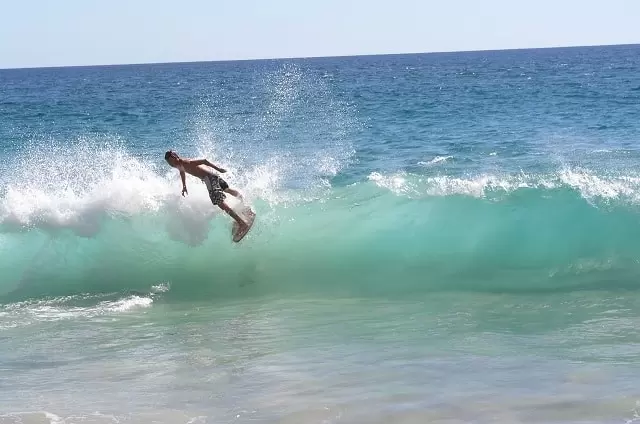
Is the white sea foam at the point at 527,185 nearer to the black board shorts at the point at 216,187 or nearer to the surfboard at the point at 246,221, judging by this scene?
the surfboard at the point at 246,221

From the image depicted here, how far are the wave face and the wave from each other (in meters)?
0.02

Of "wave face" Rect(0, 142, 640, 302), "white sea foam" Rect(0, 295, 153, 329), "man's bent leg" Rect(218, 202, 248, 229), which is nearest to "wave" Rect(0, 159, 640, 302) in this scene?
"wave face" Rect(0, 142, 640, 302)

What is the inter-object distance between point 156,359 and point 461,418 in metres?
3.78

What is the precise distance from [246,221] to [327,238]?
6.54 ft

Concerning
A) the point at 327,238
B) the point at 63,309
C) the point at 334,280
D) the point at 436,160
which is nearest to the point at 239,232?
the point at 334,280

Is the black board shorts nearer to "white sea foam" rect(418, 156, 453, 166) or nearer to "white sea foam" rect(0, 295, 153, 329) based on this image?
"white sea foam" rect(0, 295, 153, 329)

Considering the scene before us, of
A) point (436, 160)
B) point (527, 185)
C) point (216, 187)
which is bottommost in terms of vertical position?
point (216, 187)

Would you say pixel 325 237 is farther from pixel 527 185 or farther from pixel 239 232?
pixel 527 185

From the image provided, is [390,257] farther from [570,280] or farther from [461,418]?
[461,418]

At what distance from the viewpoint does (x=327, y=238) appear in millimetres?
15133

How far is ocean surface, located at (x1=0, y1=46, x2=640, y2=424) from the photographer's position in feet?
25.8

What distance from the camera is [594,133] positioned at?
2453 centimetres

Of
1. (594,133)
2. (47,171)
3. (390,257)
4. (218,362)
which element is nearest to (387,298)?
(390,257)

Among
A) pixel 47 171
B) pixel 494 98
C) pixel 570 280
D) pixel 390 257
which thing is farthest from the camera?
pixel 494 98
